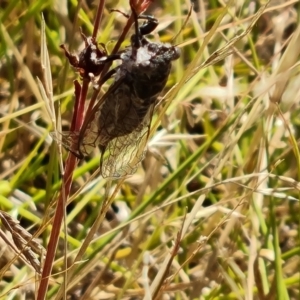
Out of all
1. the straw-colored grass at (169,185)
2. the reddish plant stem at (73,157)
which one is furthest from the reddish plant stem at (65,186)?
the straw-colored grass at (169,185)

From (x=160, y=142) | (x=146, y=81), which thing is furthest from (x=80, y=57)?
(x=160, y=142)

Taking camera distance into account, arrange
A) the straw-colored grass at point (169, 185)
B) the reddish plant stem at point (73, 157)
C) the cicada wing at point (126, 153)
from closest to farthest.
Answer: the reddish plant stem at point (73, 157) → the cicada wing at point (126, 153) → the straw-colored grass at point (169, 185)

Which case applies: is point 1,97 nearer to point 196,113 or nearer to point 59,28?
point 59,28

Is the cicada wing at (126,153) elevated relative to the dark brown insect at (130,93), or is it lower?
lower

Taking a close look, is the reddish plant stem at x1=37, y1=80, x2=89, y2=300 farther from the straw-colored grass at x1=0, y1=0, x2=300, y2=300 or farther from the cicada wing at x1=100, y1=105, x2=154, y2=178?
the straw-colored grass at x1=0, y1=0, x2=300, y2=300

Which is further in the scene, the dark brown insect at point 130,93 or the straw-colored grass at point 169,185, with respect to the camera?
the straw-colored grass at point 169,185

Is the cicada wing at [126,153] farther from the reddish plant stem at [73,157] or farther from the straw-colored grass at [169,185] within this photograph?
the straw-colored grass at [169,185]

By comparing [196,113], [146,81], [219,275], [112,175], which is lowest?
[219,275]

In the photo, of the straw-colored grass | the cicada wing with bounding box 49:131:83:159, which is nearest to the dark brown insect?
the cicada wing with bounding box 49:131:83:159
